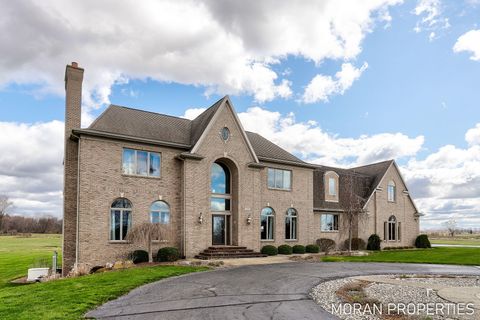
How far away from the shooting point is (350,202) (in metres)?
31.4

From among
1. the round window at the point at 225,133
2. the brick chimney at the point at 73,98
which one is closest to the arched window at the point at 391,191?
the round window at the point at 225,133

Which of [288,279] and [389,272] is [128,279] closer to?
[288,279]

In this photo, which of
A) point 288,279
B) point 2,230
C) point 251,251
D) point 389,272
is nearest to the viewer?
point 288,279

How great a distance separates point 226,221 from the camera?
25.9 metres

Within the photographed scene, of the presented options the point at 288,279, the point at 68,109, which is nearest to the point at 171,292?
the point at 288,279

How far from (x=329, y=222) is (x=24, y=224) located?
94.0 metres

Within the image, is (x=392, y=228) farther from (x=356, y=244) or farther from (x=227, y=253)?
(x=227, y=253)

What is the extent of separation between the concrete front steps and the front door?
1.38m

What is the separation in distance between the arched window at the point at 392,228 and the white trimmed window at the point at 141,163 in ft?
79.7

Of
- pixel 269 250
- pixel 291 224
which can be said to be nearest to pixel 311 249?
pixel 291 224

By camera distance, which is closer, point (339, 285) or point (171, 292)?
point (171, 292)

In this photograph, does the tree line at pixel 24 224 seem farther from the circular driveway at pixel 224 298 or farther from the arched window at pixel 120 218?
the circular driveway at pixel 224 298

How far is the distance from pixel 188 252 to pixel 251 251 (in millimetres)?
4517

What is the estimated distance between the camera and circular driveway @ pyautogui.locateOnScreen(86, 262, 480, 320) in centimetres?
904
